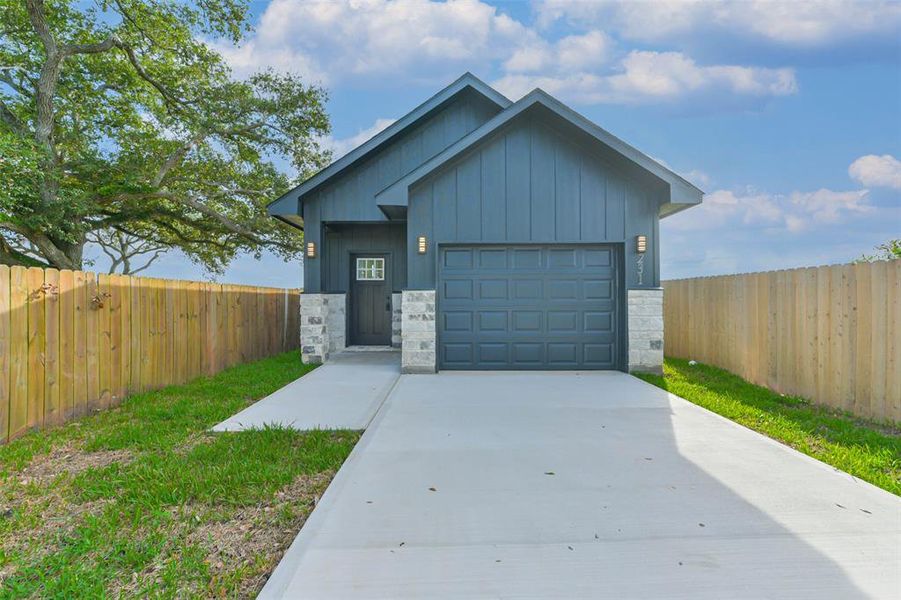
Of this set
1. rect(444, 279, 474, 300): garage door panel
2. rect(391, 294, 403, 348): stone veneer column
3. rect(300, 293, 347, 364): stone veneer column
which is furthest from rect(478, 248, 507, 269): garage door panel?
rect(300, 293, 347, 364): stone veneer column

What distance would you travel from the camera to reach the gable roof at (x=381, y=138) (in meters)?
8.97

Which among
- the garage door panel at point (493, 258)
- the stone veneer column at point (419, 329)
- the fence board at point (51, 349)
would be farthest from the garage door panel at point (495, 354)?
the fence board at point (51, 349)

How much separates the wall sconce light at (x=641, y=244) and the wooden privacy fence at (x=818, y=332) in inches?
63.5

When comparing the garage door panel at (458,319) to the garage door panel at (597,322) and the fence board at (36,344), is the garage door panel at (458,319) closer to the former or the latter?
the garage door panel at (597,322)

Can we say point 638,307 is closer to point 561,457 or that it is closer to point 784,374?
point 784,374

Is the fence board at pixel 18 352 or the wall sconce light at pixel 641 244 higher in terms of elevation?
the wall sconce light at pixel 641 244

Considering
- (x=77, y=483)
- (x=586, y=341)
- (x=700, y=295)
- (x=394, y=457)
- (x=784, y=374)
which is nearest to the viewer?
(x=77, y=483)

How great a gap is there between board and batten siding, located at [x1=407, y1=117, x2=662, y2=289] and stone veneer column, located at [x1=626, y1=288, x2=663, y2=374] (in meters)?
0.23

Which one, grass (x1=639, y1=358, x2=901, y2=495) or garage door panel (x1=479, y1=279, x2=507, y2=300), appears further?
garage door panel (x1=479, y1=279, x2=507, y2=300)

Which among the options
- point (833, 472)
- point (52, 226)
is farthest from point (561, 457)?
point (52, 226)

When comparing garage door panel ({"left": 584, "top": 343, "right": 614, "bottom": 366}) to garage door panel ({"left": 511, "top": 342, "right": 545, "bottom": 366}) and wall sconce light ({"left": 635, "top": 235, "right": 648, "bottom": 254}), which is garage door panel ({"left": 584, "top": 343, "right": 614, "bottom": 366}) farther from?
wall sconce light ({"left": 635, "top": 235, "right": 648, "bottom": 254})

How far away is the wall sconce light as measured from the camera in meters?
7.57

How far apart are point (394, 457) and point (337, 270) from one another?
717 centimetres

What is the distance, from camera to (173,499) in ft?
10.1
